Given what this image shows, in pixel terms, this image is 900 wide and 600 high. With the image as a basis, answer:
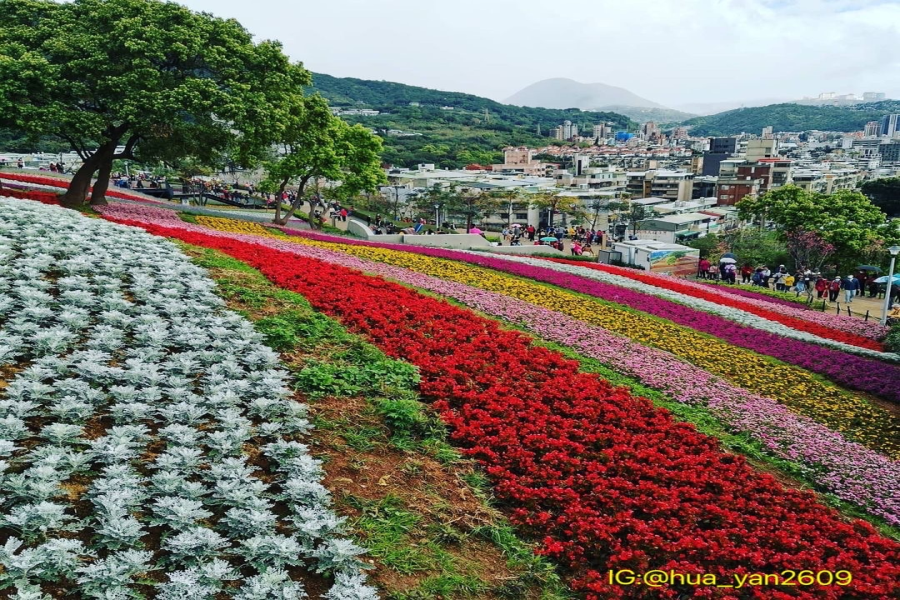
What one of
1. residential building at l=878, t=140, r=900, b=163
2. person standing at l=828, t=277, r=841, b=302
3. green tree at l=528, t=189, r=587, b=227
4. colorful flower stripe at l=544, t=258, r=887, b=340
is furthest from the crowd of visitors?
residential building at l=878, t=140, r=900, b=163

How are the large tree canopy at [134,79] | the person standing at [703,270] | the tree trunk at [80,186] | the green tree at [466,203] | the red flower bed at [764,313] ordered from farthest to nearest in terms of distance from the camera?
the green tree at [466,203] < the person standing at [703,270] < the tree trunk at [80,186] < the large tree canopy at [134,79] < the red flower bed at [764,313]

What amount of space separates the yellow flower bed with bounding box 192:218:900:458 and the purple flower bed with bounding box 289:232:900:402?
497 mm

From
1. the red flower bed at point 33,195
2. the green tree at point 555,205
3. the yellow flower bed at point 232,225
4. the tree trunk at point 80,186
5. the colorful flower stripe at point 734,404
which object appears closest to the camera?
the colorful flower stripe at point 734,404

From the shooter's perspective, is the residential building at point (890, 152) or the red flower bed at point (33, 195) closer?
the red flower bed at point (33, 195)

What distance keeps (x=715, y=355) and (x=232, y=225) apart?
1774 centimetres

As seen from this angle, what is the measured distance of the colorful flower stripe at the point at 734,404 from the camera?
7.79m

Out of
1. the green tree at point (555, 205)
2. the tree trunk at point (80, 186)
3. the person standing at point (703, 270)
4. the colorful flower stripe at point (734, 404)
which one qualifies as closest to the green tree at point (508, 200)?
the green tree at point (555, 205)

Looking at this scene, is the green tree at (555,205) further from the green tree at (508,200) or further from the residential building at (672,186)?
the residential building at (672,186)

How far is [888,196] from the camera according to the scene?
76.7 metres

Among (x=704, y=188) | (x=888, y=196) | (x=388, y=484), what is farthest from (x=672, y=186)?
(x=388, y=484)

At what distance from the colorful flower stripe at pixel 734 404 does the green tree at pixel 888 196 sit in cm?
7928

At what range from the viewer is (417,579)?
5.08 meters

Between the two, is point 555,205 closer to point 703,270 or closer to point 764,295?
point 703,270

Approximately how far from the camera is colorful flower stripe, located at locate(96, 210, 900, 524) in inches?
307
